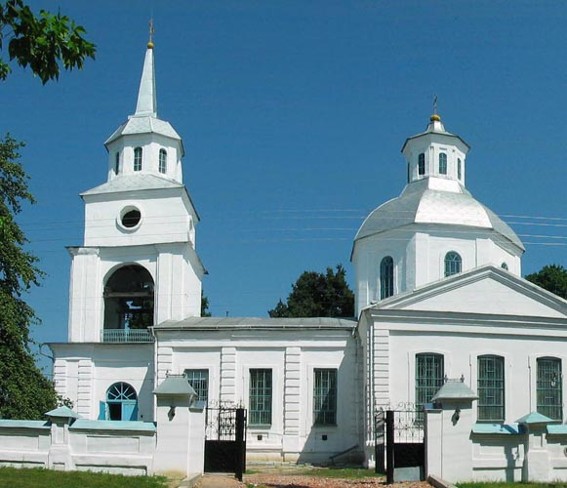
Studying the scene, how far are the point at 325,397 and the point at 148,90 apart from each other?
1477 centimetres

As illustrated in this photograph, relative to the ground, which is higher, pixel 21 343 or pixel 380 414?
pixel 21 343

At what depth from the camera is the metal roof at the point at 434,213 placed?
1318 inches

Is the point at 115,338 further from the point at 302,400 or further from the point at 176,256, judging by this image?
the point at 302,400

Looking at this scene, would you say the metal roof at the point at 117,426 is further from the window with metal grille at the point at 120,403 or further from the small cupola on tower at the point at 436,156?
the small cupola on tower at the point at 436,156

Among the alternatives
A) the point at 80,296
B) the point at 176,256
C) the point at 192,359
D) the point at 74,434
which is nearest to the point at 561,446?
the point at 74,434

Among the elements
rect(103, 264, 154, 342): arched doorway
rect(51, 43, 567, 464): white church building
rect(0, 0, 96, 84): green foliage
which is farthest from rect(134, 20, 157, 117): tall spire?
rect(0, 0, 96, 84): green foliage

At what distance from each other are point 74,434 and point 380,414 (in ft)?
35.1

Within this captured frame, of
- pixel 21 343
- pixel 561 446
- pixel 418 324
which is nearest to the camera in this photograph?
pixel 561 446

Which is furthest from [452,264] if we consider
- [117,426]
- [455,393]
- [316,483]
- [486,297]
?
[117,426]

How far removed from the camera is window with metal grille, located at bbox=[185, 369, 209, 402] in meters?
31.5

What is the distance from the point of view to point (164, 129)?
3559 centimetres

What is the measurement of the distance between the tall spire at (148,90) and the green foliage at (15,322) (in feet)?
30.2

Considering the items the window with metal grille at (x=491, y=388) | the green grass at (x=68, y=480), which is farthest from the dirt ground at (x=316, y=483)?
the window with metal grille at (x=491, y=388)

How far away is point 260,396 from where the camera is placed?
3131cm
